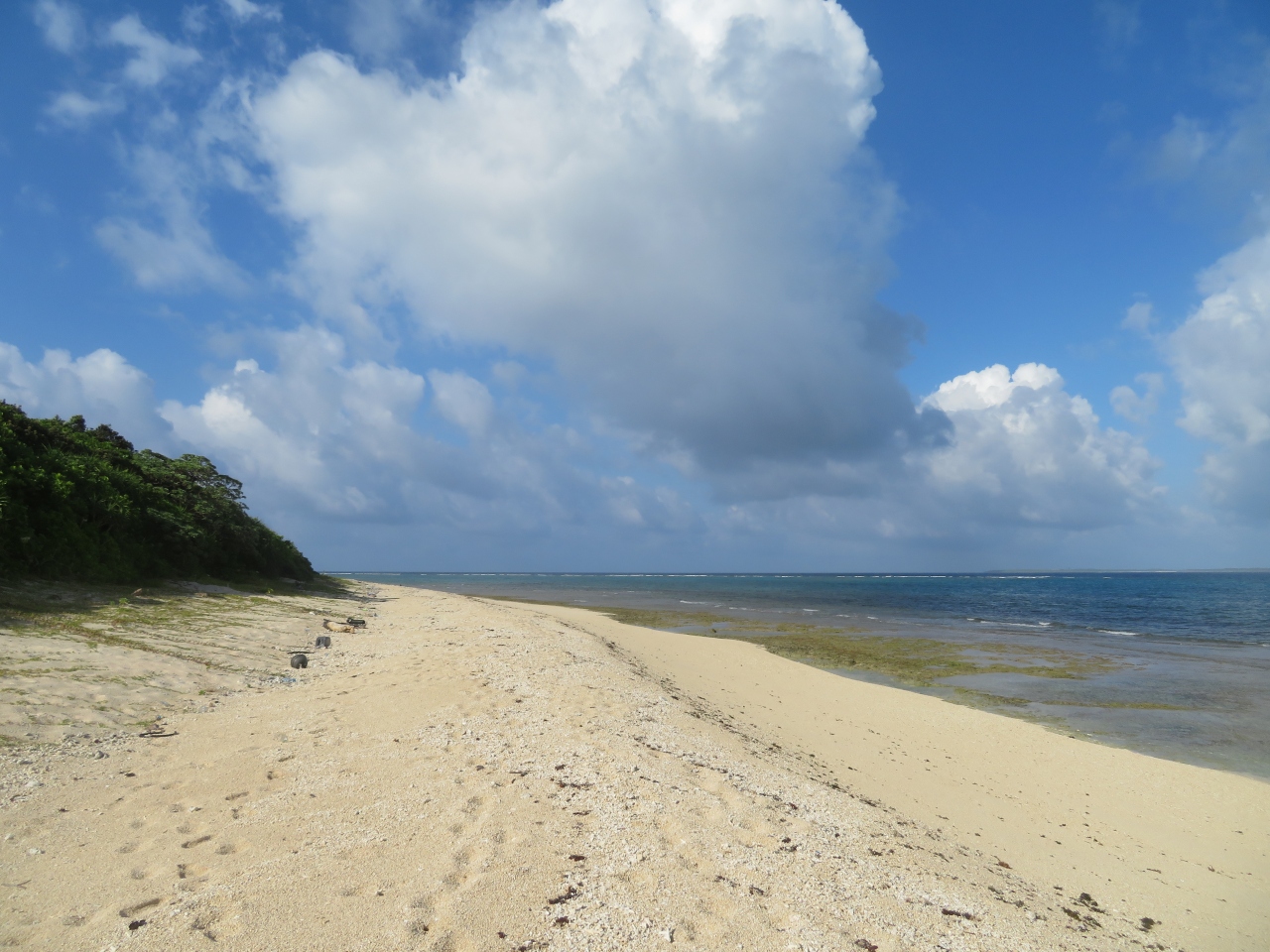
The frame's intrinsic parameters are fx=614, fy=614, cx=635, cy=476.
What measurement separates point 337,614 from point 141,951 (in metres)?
17.4

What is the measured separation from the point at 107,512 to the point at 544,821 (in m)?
18.3

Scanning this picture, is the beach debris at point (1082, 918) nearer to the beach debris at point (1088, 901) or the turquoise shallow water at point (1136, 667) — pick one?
the beach debris at point (1088, 901)

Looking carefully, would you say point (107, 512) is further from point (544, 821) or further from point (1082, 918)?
point (1082, 918)

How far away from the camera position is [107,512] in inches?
670

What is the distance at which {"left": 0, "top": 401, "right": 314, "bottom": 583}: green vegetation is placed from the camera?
561 inches

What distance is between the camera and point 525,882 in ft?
14.3

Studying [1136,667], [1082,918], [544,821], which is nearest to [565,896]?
[544,821]

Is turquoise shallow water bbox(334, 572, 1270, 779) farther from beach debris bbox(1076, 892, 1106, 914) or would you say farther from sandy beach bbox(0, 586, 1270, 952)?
beach debris bbox(1076, 892, 1106, 914)

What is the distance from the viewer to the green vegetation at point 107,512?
1425 cm

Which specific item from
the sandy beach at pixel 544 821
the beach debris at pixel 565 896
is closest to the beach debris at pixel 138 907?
the sandy beach at pixel 544 821

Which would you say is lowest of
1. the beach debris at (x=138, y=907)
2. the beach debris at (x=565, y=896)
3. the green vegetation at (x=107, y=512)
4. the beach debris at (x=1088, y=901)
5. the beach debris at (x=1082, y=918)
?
the beach debris at (x=1088, y=901)

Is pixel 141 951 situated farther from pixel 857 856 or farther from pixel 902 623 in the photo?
pixel 902 623

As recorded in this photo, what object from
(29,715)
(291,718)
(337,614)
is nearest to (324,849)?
(291,718)

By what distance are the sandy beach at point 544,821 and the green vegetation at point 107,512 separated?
4.87 m
